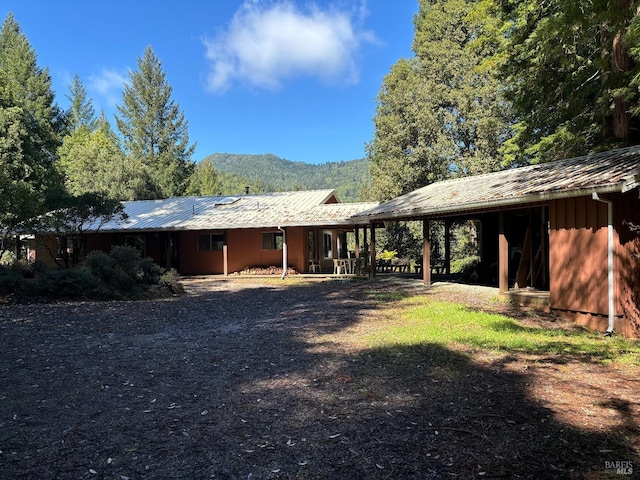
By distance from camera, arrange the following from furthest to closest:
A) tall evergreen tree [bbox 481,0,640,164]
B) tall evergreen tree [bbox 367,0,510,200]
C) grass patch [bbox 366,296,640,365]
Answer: tall evergreen tree [bbox 367,0,510,200] → tall evergreen tree [bbox 481,0,640,164] → grass patch [bbox 366,296,640,365]

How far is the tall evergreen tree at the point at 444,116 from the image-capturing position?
22266 millimetres

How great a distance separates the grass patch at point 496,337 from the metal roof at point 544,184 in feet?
7.73

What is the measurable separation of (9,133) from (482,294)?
24324 mm

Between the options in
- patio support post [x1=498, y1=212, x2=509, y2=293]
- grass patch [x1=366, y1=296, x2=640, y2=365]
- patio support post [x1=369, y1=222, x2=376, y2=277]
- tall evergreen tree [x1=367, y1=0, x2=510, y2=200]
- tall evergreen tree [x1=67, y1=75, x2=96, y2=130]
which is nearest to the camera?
grass patch [x1=366, y1=296, x2=640, y2=365]

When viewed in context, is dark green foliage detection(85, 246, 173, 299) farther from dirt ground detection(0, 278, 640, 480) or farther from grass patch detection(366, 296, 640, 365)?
grass patch detection(366, 296, 640, 365)

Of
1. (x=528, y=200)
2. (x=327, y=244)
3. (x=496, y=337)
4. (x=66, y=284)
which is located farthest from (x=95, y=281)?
(x=327, y=244)

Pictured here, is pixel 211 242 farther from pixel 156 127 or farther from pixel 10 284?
pixel 156 127

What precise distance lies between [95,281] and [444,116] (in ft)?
61.5

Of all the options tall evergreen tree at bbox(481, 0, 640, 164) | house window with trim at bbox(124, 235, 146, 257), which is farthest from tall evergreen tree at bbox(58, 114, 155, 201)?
tall evergreen tree at bbox(481, 0, 640, 164)

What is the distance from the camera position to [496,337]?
6762 millimetres

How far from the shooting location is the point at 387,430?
348cm

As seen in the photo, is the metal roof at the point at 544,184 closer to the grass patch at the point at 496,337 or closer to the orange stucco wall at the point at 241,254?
the grass patch at the point at 496,337

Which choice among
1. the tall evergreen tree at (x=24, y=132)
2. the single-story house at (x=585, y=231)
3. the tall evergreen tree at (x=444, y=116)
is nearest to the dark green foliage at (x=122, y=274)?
the tall evergreen tree at (x=24, y=132)

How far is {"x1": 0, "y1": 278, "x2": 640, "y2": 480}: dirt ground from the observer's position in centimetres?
296
